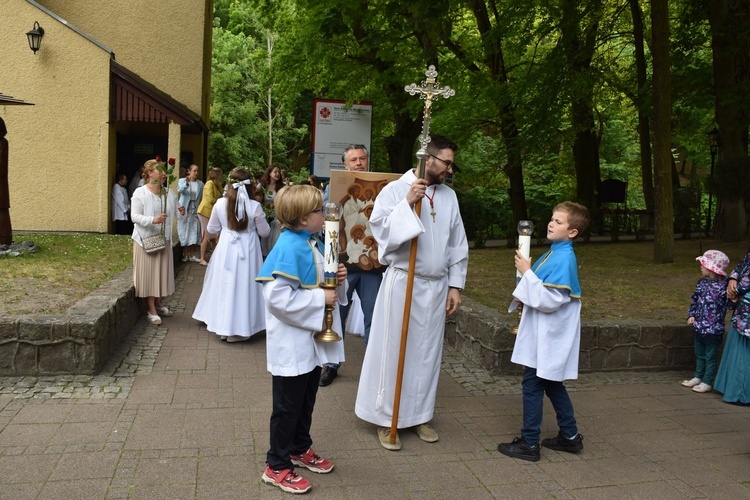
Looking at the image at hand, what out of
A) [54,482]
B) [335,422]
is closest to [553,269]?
[335,422]

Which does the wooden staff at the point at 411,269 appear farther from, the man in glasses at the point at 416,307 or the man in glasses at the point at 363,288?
the man in glasses at the point at 363,288

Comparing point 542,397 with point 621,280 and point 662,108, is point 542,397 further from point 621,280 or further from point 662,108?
point 662,108

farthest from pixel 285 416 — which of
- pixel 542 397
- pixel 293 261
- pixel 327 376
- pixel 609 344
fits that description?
pixel 609 344

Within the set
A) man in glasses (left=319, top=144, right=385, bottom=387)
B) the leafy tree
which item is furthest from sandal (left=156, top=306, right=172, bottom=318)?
the leafy tree

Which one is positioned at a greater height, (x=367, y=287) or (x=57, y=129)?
(x=57, y=129)

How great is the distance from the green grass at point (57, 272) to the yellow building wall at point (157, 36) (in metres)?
6.74

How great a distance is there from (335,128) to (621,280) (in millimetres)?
5411

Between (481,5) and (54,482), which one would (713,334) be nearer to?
(54,482)

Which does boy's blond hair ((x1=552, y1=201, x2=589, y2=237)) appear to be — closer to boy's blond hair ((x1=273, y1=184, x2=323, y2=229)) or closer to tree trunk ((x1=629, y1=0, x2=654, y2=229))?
boy's blond hair ((x1=273, y1=184, x2=323, y2=229))

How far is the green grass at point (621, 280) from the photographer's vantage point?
827 centimetres

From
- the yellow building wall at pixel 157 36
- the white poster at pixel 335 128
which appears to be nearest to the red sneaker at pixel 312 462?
the white poster at pixel 335 128

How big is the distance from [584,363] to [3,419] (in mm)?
4952

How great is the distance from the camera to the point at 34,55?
15.9 meters

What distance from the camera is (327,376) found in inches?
243
